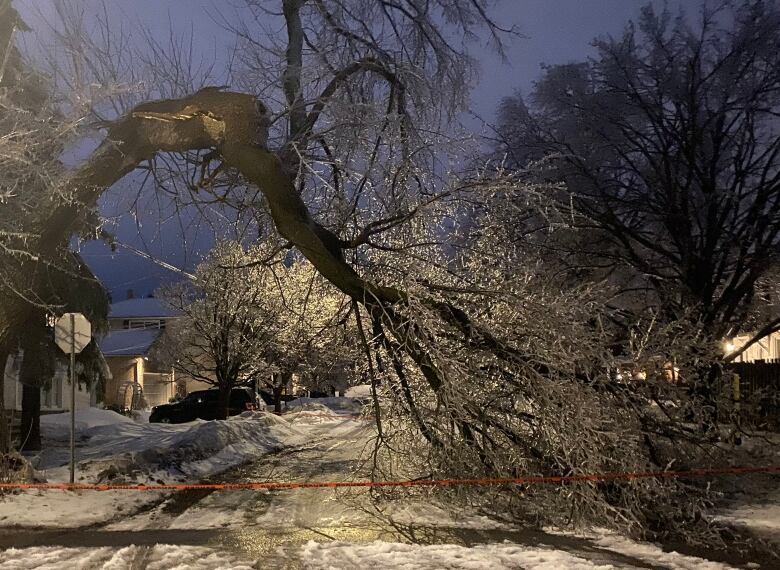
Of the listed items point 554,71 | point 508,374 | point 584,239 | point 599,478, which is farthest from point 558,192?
point 599,478

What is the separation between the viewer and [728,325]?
14398 mm

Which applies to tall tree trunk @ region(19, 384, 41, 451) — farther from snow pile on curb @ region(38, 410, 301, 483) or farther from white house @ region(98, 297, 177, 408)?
white house @ region(98, 297, 177, 408)

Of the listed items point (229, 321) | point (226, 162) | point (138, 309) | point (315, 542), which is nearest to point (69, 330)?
point (226, 162)

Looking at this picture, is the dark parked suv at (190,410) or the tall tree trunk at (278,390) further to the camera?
the tall tree trunk at (278,390)

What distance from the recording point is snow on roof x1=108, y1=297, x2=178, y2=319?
177 ft

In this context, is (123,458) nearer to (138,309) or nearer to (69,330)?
(69,330)

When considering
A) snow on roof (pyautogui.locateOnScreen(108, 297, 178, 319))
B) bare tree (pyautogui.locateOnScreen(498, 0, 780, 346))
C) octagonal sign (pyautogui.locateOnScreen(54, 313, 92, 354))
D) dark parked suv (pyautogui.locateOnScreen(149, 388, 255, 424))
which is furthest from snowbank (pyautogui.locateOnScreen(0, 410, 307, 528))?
snow on roof (pyautogui.locateOnScreen(108, 297, 178, 319))

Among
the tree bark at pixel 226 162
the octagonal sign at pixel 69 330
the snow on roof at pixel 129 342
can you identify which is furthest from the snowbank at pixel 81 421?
the snow on roof at pixel 129 342

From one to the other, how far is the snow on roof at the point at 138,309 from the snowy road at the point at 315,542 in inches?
1743

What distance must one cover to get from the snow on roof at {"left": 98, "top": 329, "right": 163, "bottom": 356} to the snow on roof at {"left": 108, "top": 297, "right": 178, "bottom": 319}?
20.6ft

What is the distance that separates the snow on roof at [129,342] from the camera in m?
40.8

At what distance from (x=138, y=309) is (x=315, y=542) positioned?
5220 cm

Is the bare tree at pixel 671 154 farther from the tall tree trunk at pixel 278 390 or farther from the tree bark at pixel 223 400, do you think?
the tall tree trunk at pixel 278 390

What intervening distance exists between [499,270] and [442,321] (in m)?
1.67
